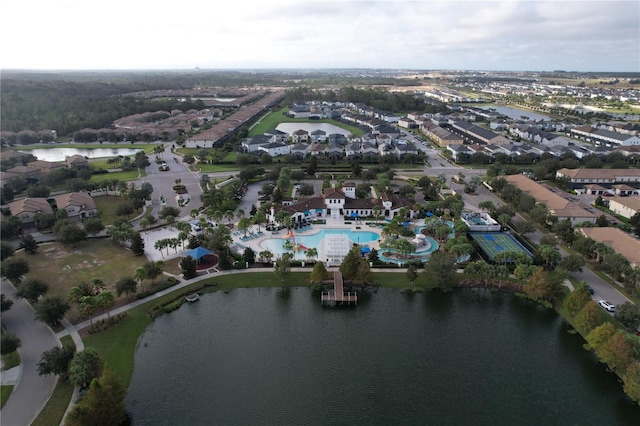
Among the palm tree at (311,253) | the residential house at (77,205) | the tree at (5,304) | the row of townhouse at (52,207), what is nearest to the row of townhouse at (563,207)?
the palm tree at (311,253)

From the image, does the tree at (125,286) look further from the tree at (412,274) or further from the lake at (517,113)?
the lake at (517,113)

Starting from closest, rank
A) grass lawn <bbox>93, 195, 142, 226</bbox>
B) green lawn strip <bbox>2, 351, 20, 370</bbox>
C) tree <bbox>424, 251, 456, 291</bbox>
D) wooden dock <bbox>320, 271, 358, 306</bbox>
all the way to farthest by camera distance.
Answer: green lawn strip <bbox>2, 351, 20, 370</bbox>, wooden dock <bbox>320, 271, 358, 306</bbox>, tree <bbox>424, 251, 456, 291</bbox>, grass lawn <bbox>93, 195, 142, 226</bbox>

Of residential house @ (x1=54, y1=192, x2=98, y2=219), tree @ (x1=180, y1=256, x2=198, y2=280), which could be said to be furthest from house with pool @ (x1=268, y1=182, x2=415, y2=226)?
residential house @ (x1=54, y1=192, x2=98, y2=219)

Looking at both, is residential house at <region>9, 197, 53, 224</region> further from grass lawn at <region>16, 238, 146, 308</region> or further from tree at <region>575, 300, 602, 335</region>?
tree at <region>575, 300, 602, 335</region>

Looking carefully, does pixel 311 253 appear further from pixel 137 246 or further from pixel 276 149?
pixel 276 149

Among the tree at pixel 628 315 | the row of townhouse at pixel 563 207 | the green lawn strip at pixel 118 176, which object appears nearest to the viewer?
the tree at pixel 628 315

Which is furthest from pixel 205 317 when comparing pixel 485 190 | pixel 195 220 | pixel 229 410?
pixel 485 190

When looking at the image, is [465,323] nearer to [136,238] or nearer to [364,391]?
[364,391]
